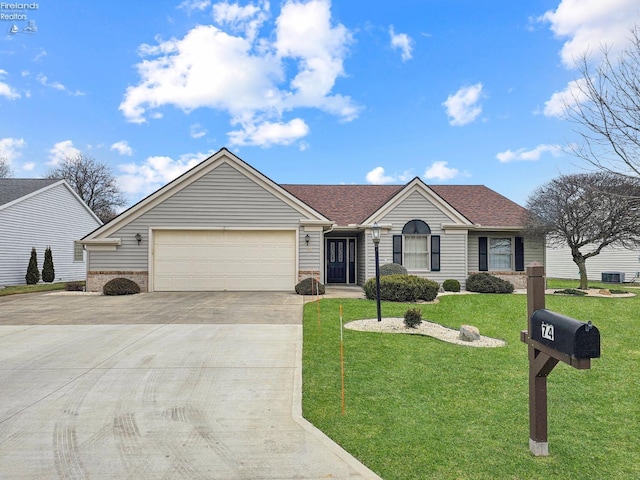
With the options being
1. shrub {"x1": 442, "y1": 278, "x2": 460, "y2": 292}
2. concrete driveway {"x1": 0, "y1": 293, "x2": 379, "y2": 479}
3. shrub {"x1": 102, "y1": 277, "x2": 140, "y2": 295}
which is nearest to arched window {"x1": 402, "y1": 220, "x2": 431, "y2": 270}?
shrub {"x1": 442, "y1": 278, "x2": 460, "y2": 292}

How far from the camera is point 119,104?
20672 millimetres

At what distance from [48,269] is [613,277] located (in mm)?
35215

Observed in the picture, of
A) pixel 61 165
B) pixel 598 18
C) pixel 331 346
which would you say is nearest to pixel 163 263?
pixel 331 346

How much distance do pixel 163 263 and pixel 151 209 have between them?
7.79 feet

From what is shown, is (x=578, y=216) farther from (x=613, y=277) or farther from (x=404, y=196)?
(x=613, y=277)

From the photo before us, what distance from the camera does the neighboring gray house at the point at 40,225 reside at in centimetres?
2208

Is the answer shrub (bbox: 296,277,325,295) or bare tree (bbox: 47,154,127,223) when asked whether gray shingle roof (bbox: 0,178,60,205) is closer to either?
shrub (bbox: 296,277,325,295)

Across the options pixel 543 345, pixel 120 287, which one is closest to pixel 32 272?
pixel 120 287

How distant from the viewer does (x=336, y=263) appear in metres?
21.4

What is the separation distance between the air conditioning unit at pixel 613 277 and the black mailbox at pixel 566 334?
28996 millimetres

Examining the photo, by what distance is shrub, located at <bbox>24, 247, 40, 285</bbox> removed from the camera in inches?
896

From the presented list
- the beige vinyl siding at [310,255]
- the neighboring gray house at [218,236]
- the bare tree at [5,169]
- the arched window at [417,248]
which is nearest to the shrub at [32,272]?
the neighboring gray house at [218,236]

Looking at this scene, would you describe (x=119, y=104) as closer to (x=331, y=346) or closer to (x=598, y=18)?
(x=331, y=346)

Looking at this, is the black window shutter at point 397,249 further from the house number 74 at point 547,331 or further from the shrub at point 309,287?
the house number 74 at point 547,331
